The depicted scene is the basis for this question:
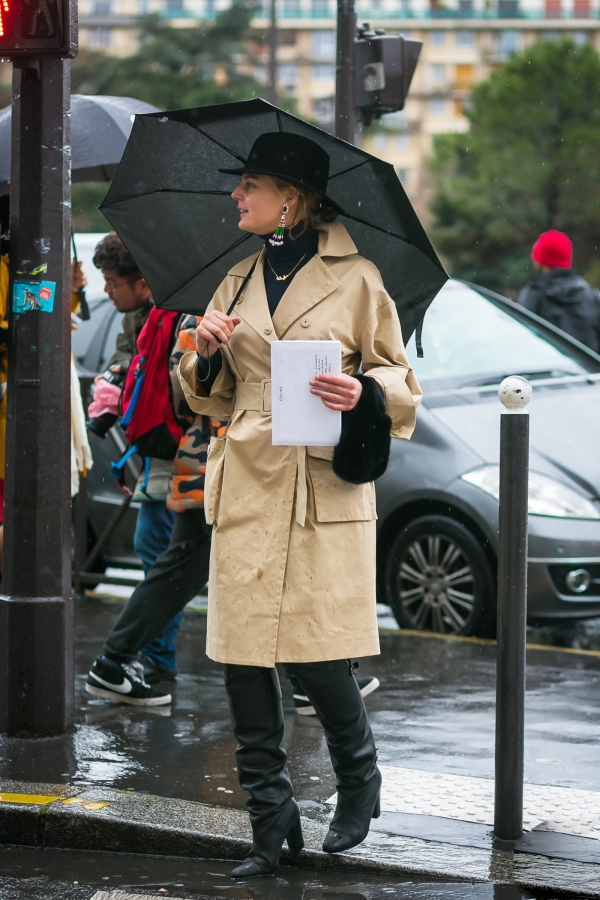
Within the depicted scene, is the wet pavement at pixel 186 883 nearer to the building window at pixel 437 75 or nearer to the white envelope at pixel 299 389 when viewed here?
the white envelope at pixel 299 389

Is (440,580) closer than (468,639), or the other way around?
(468,639)

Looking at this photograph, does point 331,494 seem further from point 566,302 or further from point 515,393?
point 566,302

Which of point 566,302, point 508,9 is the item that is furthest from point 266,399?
point 508,9

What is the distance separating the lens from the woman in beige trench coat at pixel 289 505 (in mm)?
3703

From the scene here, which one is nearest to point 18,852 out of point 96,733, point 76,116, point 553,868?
point 96,733

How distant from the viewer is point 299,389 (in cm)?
360

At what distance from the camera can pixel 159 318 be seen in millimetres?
5312

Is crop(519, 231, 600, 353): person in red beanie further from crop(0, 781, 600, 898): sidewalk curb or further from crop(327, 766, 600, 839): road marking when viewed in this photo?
crop(0, 781, 600, 898): sidewalk curb

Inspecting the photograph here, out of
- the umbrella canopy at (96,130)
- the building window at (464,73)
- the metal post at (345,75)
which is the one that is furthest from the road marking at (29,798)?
the building window at (464,73)

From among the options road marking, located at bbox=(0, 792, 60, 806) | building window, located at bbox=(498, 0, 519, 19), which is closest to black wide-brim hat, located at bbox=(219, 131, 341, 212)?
road marking, located at bbox=(0, 792, 60, 806)

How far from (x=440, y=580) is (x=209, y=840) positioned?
10.1ft

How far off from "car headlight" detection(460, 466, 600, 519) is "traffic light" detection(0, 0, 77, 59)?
9.89ft

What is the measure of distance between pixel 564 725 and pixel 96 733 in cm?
178

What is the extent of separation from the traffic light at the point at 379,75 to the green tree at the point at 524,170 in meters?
42.2
